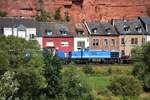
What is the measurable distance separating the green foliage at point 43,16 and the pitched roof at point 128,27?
1030 cm

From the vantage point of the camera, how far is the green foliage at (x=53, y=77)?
4388 cm

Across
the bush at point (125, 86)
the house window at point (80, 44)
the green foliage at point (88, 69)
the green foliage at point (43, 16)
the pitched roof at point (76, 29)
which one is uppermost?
the green foliage at point (43, 16)

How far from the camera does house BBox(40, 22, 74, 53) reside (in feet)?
245

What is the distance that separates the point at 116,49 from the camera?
7750 cm

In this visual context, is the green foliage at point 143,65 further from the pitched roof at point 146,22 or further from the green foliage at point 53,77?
the pitched roof at point 146,22

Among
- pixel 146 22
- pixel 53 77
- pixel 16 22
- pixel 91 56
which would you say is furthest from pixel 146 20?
pixel 53 77

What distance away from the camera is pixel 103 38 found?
253ft

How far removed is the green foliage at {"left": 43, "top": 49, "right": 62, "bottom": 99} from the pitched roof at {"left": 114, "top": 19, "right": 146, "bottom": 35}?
32.1m

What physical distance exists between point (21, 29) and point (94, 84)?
25.9 meters

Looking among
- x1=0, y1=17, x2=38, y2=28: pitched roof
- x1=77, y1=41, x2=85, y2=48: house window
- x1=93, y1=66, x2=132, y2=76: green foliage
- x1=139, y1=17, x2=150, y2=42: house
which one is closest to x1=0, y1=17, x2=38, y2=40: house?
x1=0, y1=17, x2=38, y2=28: pitched roof

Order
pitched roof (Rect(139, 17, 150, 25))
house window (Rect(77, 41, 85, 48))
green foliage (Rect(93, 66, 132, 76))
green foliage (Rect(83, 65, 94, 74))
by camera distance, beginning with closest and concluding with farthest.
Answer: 1. green foliage (Rect(83, 65, 94, 74))
2. green foliage (Rect(93, 66, 132, 76))
3. house window (Rect(77, 41, 85, 48))
4. pitched roof (Rect(139, 17, 150, 25))

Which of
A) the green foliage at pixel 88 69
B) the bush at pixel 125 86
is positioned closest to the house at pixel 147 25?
the green foliage at pixel 88 69

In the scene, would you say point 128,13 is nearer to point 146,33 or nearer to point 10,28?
point 146,33

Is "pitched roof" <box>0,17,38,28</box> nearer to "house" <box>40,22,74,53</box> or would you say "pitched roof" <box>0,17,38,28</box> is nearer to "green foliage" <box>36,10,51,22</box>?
"house" <box>40,22,74,53</box>
